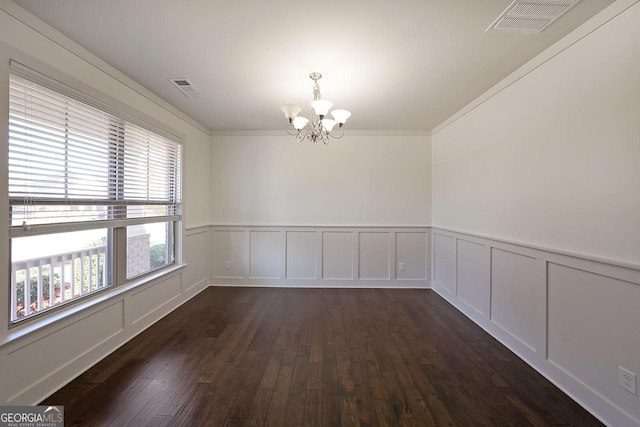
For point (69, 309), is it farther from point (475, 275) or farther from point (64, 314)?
point (475, 275)

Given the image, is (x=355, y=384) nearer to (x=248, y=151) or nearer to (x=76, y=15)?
(x=76, y=15)

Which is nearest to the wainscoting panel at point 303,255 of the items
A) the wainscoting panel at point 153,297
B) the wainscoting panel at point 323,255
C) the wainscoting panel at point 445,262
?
the wainscoting panel at point 323,255

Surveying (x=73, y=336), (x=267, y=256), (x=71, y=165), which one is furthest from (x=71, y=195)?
(x=267, y=256)

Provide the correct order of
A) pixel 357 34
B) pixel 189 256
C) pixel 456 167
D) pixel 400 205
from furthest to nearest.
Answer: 1. pixel 400 205
2. pixel 189 256
3. pixel 456 167
4. pixel 357 34

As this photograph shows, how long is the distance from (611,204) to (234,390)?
111 inches

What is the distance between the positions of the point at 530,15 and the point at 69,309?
3.94 meters

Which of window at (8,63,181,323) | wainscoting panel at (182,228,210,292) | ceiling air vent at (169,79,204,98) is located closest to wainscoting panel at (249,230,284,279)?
wainscoting panel at (182,228,210,292)

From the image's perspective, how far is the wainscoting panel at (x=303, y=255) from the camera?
445 cm

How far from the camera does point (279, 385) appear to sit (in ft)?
6.55

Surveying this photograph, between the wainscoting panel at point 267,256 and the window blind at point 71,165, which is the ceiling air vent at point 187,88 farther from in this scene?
the wainscoting panel at point 267,256

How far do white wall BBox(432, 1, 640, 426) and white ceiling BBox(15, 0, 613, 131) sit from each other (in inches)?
11.4

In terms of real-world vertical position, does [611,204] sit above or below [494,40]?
below

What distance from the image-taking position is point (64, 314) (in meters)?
1.98

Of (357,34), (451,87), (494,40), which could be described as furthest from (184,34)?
(451,87)
